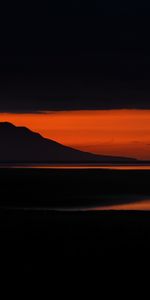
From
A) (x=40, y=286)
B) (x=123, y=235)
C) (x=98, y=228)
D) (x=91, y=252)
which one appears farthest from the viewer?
(x=98, y=228)

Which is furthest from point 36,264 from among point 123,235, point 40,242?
point 123,235

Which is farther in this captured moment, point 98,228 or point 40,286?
point 98,228

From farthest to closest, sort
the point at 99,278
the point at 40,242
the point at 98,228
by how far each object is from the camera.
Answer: the point at 98,228 < the point at 40,242 < the point at 99,278

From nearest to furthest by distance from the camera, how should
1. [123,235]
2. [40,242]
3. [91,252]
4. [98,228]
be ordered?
[91,252], [40,242], [123,235], [98,228]

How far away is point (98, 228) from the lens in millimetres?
29094

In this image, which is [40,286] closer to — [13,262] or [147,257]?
[13,262]

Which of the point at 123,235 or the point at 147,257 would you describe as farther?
the point at 123,235

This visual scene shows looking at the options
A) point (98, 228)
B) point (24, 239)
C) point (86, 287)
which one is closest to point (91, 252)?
point (24, 239)

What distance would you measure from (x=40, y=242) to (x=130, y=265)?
211 inches

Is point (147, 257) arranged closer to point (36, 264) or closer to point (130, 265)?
point (130, 265)

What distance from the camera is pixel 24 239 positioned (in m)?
24.6

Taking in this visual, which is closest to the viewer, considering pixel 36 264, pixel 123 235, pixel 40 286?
pixel 40 286

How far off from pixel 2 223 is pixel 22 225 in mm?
1004

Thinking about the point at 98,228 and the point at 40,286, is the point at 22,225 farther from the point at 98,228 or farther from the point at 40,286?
the point at 40,286
